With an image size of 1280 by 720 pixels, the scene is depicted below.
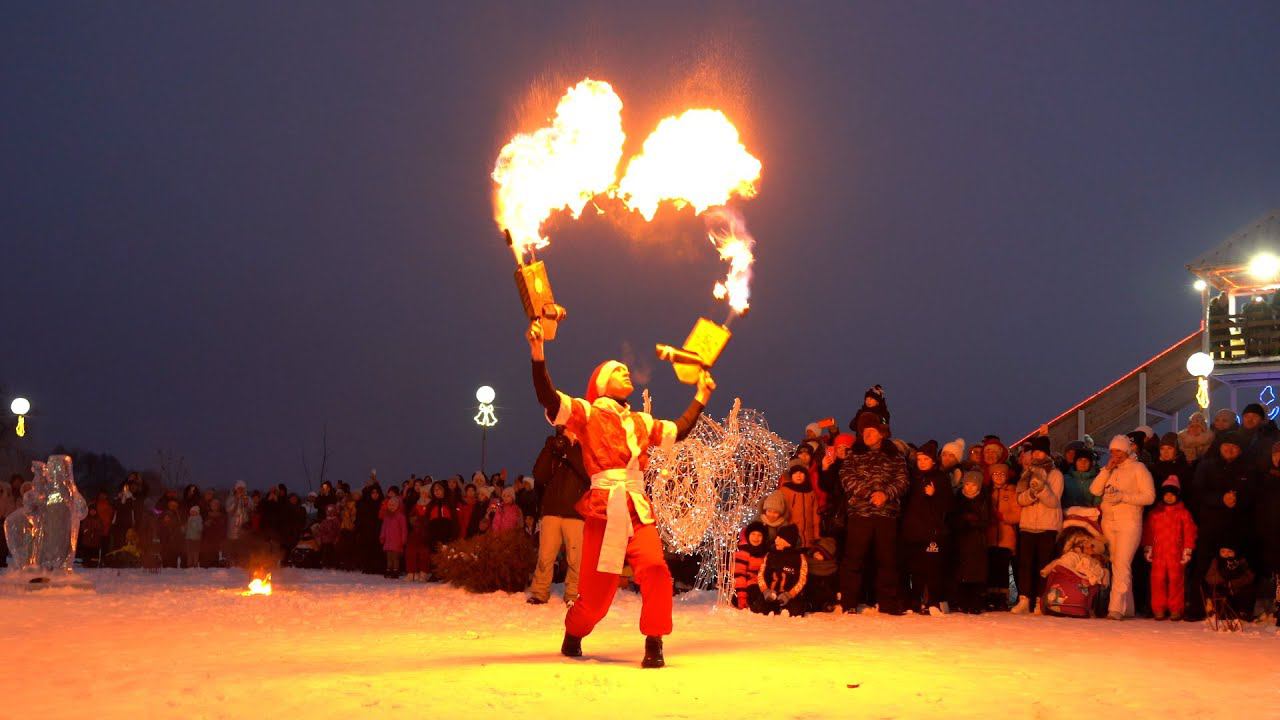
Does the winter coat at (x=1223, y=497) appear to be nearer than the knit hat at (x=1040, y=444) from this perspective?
Yes

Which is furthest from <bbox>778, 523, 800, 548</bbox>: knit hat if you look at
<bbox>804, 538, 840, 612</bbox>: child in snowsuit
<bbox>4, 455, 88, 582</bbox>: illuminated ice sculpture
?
<bbox>4, 455, 88, 582</bbox>: illuminated ice sculpture

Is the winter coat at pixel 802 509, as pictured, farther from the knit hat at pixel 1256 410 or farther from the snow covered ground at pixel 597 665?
the knit hat at pixel 1256 410

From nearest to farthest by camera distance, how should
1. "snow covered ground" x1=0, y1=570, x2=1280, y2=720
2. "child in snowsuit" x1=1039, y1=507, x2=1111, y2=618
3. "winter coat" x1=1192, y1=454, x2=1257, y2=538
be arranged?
"snow covered ground" x1=0, y1=570, x2=1280, y2=720 → "winter coat" x1=1192, y1=454, x2=1257, y2=538 → "child in snowsuit" x1=1039, y1=507, x2=1111, y2=618

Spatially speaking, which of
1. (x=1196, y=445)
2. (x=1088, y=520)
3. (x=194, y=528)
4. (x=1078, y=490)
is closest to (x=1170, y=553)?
(x=1088, y=520)

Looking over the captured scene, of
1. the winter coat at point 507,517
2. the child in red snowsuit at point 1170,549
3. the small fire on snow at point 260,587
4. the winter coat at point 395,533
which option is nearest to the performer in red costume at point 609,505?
the child in red snowsuit at point 1170,549

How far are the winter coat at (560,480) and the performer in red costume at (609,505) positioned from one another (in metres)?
4.92

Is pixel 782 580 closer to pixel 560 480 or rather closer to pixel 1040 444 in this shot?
pixel 560 480

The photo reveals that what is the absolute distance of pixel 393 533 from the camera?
1973cm

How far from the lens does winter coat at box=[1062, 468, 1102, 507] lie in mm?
13195

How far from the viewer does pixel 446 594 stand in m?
15.0

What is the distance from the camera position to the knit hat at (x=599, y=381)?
8.72m

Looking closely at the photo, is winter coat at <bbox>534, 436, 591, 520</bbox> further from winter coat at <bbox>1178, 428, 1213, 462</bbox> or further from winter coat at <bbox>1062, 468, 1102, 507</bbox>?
winter coat at <bbox>1178, 428, 1213, 462</bbox>

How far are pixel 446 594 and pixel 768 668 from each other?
7.72 metres

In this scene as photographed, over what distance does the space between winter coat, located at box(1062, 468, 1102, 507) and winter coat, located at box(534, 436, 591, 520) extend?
5.12 meters
